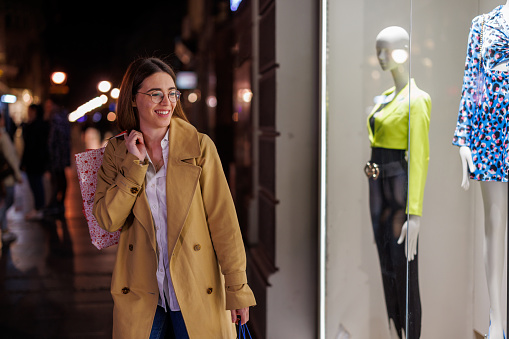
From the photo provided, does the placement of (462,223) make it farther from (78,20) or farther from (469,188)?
(78,20)

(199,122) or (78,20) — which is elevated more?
(78,20)

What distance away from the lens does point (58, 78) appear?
4133 mm

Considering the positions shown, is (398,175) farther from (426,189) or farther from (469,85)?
(469,85)

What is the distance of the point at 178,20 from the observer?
412 cm

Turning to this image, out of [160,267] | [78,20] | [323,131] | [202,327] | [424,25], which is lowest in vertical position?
[202,327]

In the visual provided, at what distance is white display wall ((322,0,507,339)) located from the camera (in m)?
2.33

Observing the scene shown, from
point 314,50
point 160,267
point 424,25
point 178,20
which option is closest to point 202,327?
point 160,267

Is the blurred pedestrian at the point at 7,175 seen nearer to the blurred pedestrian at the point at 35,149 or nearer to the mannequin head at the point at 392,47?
the blurred pedestrian at the point at 35,149

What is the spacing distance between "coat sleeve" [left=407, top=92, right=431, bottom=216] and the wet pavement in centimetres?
243

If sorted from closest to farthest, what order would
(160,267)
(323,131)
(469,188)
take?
(160,267) < (469,188) < (323,131)

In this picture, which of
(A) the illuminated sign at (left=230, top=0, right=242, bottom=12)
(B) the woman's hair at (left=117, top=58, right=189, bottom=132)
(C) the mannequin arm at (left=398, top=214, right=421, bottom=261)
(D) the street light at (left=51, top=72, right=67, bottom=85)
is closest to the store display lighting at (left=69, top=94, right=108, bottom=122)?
(D) the street light at (left=51, top=72, right=67, bottom=85)

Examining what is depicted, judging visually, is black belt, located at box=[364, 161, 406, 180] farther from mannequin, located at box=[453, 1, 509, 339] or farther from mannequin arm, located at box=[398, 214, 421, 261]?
mannequin, located at box=[453, 1, 509, 339]

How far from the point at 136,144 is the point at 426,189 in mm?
1348

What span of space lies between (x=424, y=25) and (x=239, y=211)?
2.23 metres
